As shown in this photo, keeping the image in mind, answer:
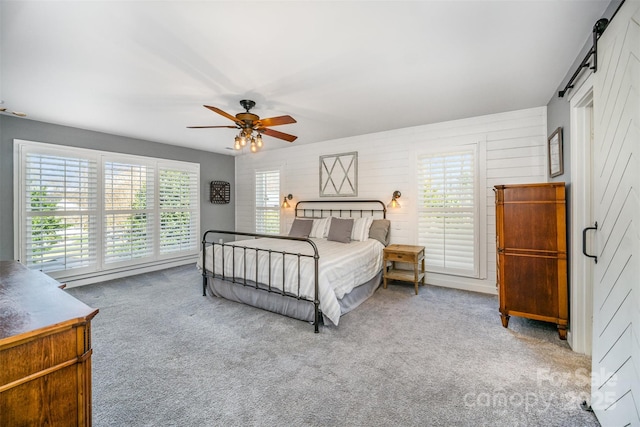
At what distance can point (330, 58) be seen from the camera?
2.44m

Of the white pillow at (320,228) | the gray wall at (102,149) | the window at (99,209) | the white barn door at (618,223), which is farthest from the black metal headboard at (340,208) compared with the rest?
the white barn door at (618,223)

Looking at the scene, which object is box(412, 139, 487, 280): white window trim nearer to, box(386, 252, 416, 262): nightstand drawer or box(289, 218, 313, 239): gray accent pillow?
box(386, 252, 416, 262): nightstand drawer

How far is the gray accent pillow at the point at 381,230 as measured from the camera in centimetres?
457

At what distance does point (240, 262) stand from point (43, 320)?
2.47 m

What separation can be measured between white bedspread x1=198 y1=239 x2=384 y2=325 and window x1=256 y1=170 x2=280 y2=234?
232 centimetres

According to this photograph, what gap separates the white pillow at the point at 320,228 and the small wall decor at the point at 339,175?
2.15 feet

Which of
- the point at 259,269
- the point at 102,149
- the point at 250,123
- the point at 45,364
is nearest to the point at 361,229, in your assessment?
the point at 259,269

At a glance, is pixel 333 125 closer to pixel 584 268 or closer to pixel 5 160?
pixel 584 268

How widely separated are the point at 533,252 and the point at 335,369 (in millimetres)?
2198

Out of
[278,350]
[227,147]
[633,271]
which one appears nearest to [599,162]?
[633,271]

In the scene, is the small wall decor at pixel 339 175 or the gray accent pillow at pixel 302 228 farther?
the small wall decor at pixel 339 175

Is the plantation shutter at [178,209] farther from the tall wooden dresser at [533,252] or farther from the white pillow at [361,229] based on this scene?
the tall wooden dresser at [533,252]

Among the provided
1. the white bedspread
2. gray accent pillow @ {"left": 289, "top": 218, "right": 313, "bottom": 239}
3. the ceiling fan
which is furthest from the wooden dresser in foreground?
gray accent pillow @ {"left": 289, "top": 218, "right": 313, "bottom": 239}

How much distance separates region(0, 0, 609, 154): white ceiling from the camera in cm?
187
